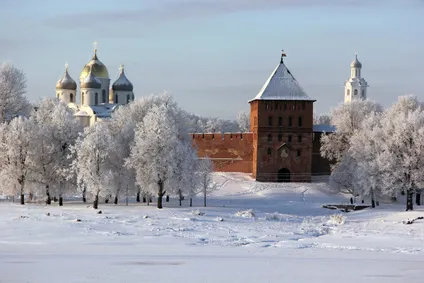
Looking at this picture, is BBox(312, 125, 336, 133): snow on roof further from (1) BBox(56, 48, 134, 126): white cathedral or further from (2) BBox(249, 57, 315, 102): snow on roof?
(1) BBox(56, 48, 134, 126): white cathedral

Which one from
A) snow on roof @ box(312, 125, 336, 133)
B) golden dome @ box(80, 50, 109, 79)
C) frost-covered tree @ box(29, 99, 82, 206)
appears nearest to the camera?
frost-covered tree @ box(29, 99, 82, 206)

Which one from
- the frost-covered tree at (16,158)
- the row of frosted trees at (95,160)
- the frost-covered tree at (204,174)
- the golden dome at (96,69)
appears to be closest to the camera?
the row of frosted trees at (95,160)

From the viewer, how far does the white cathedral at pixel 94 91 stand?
3536 inches

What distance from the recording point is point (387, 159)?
168ft

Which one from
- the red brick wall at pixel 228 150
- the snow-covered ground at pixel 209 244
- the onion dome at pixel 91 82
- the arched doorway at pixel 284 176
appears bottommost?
the snow-covered ground at pixel 209 244

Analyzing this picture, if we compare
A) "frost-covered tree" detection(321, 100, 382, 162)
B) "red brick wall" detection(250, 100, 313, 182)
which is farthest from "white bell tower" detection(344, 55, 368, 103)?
"red brick wall" detection(250, 100, 313, 182)

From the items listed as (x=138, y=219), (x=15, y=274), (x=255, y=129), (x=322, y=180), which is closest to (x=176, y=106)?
(x=255, y=129)

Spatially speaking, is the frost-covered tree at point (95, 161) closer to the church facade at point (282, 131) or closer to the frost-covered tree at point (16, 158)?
the frost-covered tree at point (16, 158)

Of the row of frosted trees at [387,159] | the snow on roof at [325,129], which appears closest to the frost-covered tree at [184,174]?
the row of frosted trees at [387,159]

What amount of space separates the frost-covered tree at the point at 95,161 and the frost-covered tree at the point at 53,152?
130cm

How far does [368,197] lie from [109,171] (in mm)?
21509

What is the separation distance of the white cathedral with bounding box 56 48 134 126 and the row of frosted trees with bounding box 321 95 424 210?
38316mm

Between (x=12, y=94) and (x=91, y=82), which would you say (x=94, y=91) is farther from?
(x=12, y=94)

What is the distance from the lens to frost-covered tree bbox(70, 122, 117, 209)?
46.3 m
